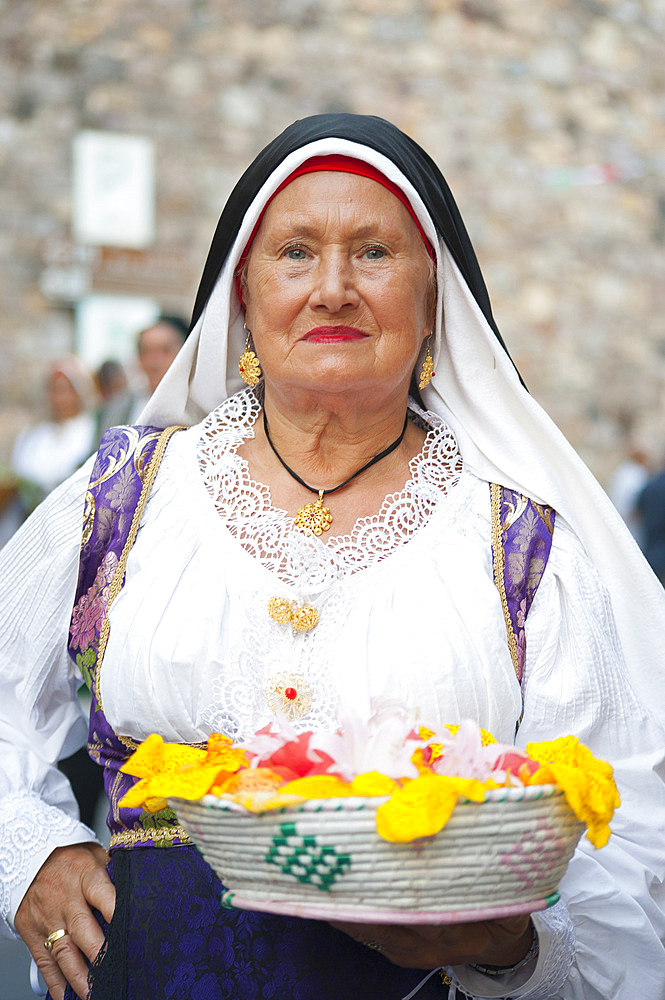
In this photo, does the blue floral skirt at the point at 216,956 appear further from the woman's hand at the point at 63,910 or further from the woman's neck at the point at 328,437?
the woman's neck at the point at 328,437

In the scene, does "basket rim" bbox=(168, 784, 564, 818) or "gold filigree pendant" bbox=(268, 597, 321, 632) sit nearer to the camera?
"basket rim" bbox=(168, 784, 564, 818)

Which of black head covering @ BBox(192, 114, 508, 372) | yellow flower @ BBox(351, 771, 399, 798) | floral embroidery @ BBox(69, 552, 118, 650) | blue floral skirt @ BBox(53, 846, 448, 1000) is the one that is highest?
black head covering @ BBox(192, 114, 508, 372)

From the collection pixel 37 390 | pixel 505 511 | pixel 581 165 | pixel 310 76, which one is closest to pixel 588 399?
pixel 581 165

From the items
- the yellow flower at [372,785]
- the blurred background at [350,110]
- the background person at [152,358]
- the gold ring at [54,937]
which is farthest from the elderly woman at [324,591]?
the blurred background at [350,110]

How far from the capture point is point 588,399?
36.0 ft

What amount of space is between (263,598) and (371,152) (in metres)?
0.88

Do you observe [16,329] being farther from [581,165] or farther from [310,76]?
[581,165]

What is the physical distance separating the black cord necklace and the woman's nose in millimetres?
331

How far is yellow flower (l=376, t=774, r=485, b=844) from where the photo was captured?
4.23 ft

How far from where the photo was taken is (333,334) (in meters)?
2.05

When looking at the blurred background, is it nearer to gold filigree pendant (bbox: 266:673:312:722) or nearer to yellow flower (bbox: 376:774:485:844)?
gold filigree pendant (bbox: 266:673:312:722)

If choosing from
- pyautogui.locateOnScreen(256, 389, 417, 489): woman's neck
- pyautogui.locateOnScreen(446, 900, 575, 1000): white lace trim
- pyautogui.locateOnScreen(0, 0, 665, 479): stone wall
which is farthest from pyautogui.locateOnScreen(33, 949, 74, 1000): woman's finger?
pyautogui.locateOnScreen(0, 0, 665, 479): stone wall

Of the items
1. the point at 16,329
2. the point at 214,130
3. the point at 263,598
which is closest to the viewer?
the point at 263,598

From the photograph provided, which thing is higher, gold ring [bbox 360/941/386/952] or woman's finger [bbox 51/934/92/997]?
gold ring [bbox 360/941/386/952]
